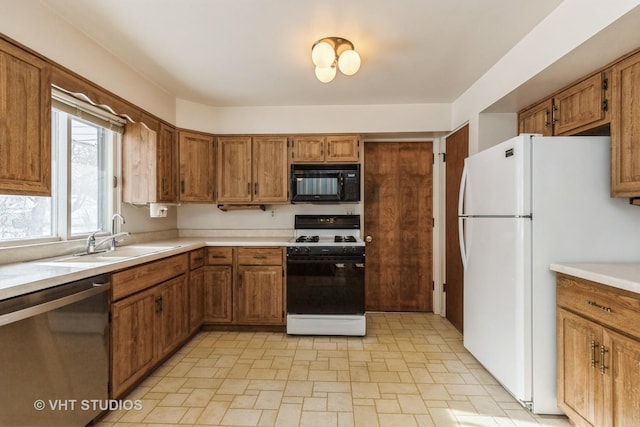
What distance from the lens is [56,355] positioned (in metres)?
1.49

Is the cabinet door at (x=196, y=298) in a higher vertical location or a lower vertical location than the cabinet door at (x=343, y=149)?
lower

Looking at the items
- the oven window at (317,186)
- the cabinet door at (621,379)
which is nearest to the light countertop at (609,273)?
the cabinet door at (621,379)

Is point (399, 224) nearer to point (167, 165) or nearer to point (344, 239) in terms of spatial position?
point (344, 239)

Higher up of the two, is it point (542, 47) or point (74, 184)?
point (542, 47)

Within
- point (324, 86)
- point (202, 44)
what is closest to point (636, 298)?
point (324, 86)

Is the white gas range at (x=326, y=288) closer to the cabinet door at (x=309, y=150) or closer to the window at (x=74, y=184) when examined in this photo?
the cabinet door at (x=309, y=150)

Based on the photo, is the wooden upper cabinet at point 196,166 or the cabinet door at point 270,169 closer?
the wooden upper cabinet at point 196,166

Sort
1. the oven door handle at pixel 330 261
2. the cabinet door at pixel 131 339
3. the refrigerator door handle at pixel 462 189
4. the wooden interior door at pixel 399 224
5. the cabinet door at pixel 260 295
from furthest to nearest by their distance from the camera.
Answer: the wooden interior door at pixel 399 224 → the cabinet door at pixel 260 295 → the oven door handle at pixel 330 261 → the refrigerator door handle at pixel 462 189 → the cabinet door at pixel 131 339

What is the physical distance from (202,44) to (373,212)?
2.43 m

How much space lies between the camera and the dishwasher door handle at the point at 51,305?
127 cm

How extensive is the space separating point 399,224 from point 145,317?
8.91 feet

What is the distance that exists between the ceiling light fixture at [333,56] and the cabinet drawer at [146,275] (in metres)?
1.75

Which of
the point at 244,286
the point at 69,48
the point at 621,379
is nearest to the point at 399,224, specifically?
the point at 244,286

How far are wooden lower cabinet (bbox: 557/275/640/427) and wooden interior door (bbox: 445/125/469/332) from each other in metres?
1.40
